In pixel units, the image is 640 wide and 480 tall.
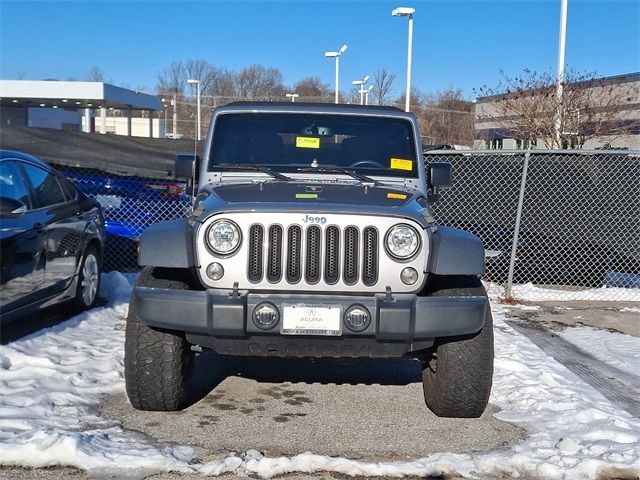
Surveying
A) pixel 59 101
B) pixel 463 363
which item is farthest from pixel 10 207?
pixel 59 101

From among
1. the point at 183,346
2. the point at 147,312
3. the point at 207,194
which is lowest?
the point at 183,346

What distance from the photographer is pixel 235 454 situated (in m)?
4.05

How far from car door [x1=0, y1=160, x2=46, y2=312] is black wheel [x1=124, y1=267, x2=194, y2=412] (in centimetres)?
171

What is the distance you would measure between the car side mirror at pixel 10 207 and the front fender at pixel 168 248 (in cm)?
165

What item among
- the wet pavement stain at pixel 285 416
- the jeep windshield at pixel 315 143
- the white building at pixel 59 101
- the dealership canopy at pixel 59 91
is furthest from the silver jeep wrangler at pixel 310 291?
the dealership canopy at pixel 59 91

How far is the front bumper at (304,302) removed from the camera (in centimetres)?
411

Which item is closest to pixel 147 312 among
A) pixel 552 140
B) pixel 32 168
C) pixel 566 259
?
pixel 32 168

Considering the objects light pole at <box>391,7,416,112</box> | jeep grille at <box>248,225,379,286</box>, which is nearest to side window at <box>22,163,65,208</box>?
jeep grille at <box>248,225,379,286</box>

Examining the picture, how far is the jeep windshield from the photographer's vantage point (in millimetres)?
5516

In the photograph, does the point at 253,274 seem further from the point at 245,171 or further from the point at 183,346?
the point at 245,171

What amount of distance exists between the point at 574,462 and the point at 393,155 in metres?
2.57

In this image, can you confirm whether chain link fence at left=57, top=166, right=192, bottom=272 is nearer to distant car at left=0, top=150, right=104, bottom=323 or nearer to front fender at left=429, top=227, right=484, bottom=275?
distant car at left=0, top=150, right=104, bottom=323

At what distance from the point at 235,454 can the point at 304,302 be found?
907mm

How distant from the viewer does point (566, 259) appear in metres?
9.73
